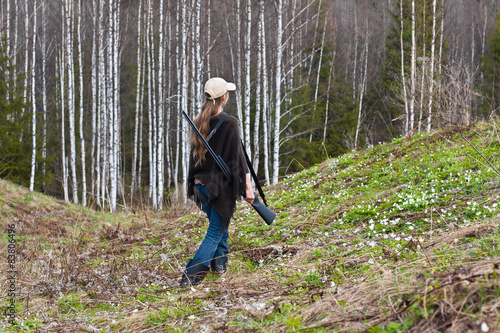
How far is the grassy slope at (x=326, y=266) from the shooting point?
2250mm

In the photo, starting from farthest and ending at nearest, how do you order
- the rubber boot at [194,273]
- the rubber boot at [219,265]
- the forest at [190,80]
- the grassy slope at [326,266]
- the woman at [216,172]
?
the forest at [190,80] → the rubber boot at [219,265] → the woman at [216,172] → the rubber boot at [194,273] → the grassy slope at [326,266]

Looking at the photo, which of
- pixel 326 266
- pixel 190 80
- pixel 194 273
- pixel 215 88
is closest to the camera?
pixel 326 266

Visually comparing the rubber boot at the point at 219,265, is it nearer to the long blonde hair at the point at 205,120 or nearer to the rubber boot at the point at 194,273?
the rubber boot at the point at 194,273

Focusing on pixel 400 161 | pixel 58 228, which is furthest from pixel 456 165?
pixel 58 228

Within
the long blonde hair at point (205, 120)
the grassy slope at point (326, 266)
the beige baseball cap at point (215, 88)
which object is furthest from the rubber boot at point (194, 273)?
the beige baseball cap at point (215, 88)

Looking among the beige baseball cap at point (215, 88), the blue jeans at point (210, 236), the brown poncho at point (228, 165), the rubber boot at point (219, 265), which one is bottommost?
the rubber boot at point (219, 265)

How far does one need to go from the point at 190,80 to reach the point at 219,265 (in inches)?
743

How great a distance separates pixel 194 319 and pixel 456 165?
5.16m

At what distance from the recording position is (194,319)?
2971 mm

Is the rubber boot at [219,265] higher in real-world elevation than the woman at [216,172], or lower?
lower

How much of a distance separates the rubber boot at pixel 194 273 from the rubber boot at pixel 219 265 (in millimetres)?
179

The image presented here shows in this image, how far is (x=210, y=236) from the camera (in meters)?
4.25

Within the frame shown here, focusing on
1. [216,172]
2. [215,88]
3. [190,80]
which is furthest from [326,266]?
[190,80]

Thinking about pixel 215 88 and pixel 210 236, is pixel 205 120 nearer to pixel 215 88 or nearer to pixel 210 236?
pixel 215 88
